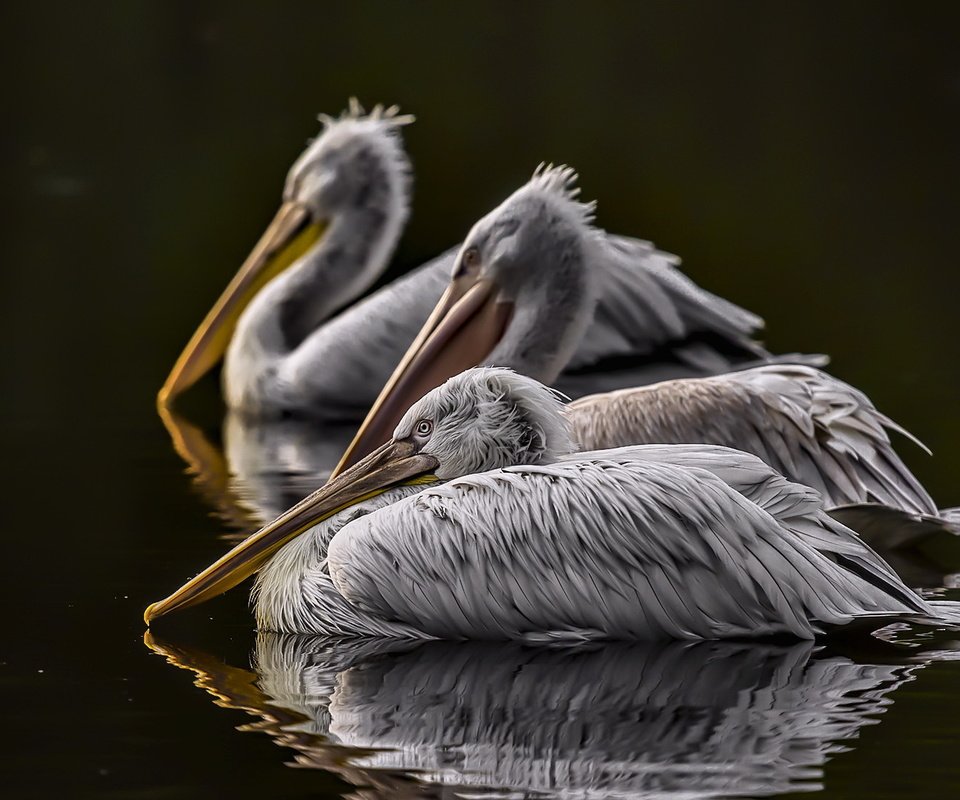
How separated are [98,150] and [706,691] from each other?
15.2 m

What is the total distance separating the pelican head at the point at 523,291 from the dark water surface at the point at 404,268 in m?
0.80

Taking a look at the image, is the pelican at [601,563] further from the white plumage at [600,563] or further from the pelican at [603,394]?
the pelican at [603,394]

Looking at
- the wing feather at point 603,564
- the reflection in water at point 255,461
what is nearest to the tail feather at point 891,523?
the wing feather at point 603,564

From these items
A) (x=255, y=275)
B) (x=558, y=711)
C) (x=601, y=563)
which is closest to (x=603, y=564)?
(x=601, y=563)

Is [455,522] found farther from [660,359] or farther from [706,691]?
[660,359]

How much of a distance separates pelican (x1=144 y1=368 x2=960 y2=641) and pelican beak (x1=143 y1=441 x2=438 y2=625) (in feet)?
0.45

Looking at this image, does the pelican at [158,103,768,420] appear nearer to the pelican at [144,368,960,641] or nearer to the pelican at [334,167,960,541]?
the pelican at [334,167,960,541]

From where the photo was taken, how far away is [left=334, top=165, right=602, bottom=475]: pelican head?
6754 millimetres

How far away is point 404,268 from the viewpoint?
13641 millimetres

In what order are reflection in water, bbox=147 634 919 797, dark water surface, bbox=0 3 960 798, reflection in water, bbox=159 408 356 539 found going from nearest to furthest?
reflection in water, bbox=147 634 919 797 < dark water surface, bbox=0 3 960 798 < reflection in water, bbox=159 408 356 539

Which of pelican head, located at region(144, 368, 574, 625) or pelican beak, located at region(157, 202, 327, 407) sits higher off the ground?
pelican beak, located at region(157, 202, 327, 407)

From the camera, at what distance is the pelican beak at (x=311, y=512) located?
4.88m

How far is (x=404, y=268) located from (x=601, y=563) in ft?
30.2

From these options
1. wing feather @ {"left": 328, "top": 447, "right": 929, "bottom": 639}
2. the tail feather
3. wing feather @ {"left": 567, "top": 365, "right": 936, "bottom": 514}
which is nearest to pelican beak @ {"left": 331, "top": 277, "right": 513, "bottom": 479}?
wing feather @ {"left": 567, "top": 365, "right": 936, "bottom": 514}
